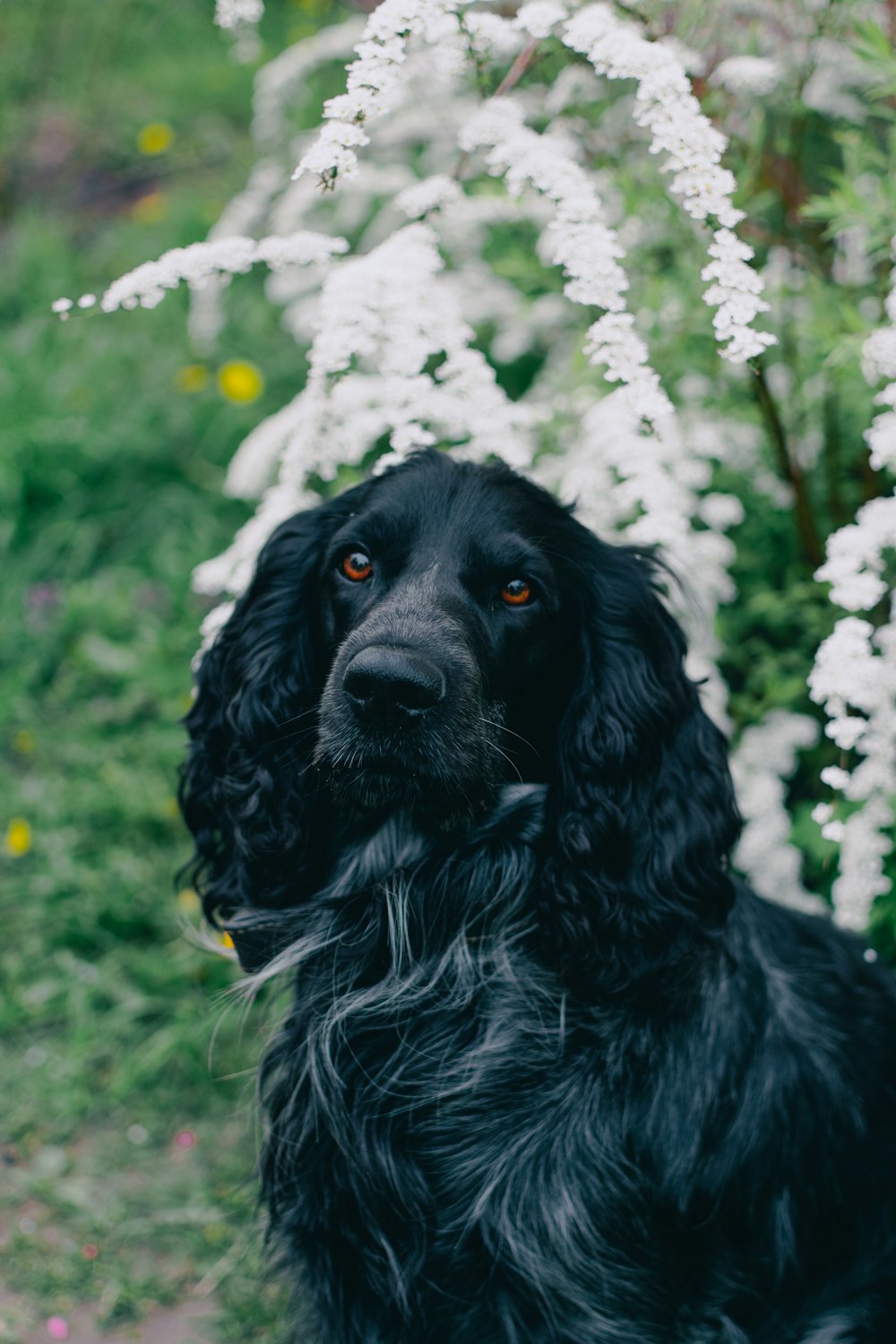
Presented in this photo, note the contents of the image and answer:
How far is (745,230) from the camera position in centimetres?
346

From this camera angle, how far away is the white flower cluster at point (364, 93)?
227 cm

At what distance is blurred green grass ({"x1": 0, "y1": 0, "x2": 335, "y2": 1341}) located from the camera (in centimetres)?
324

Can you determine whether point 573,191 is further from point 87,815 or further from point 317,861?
point 87,815

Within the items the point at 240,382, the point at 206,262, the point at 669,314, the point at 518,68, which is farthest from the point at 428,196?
the point at 240,382

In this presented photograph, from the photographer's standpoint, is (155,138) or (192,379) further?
(155,138)

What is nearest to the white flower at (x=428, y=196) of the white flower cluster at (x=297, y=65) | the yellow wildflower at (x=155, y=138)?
the white flower cluster at (x=297, y=65)

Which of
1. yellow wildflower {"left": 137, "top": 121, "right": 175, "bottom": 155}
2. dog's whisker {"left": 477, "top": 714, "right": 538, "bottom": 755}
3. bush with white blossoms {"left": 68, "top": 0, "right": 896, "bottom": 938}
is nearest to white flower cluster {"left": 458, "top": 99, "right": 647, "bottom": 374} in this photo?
bush with white blossoms {"left": 68, "top": 0, "right": 896, "bottom": 938}

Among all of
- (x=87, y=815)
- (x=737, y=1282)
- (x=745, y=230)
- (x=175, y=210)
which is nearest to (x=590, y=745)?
(x=737, y=1282)

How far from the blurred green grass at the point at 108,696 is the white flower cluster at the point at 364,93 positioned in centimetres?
79

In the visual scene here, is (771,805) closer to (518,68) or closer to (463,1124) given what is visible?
(463,1124)

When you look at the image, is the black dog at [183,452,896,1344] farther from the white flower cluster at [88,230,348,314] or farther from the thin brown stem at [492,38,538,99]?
the thin brown stem at [492,38,538,99]

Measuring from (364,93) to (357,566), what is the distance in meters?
0.90

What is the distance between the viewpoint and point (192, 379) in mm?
5645

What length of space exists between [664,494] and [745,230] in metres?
0.91
